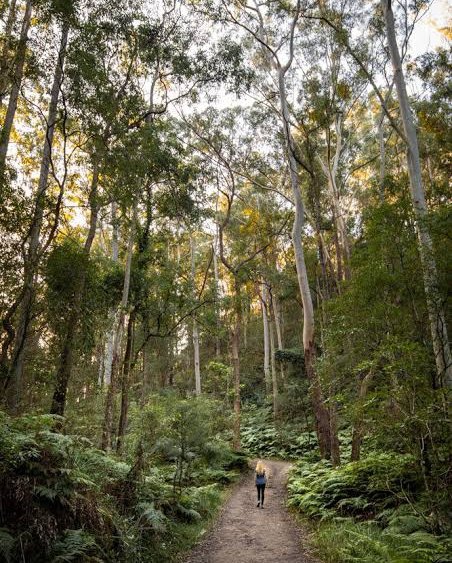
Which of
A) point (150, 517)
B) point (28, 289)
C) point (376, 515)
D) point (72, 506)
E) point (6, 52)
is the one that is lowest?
point (376, 515)

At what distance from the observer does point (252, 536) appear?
25.9 feet

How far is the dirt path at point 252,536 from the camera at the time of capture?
21.3ft

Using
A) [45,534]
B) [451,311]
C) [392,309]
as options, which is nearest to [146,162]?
[392,309]

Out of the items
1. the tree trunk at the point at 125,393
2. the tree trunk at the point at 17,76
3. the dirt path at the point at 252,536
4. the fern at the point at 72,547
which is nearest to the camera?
the fern at the point at 72,547

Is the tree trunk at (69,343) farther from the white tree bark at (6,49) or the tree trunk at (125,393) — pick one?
the white tree bark at (6,49)

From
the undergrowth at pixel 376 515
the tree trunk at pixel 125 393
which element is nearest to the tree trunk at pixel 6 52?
the tree trunk at pixel 125 393

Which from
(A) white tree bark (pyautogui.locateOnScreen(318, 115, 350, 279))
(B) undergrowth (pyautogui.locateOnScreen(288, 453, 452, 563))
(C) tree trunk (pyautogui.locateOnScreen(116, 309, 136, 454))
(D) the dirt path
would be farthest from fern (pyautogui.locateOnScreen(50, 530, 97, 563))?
(A) white tree bark (pyautogui.locateOnScreen(318, 115, 350, 279))

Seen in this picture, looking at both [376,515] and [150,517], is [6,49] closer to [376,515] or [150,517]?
[150,517]

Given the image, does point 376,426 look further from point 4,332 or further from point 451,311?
point 4,332

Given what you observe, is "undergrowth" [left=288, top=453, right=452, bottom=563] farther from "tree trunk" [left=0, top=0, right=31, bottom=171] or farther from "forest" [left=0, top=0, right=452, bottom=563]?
"tree trunk" [left=0, top=0, right=31, bottom=171]

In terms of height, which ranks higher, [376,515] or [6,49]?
[6,49]

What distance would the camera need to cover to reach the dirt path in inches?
256

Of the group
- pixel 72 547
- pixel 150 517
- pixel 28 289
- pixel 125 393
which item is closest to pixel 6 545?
pixel 72 547

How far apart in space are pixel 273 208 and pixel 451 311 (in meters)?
18.2
